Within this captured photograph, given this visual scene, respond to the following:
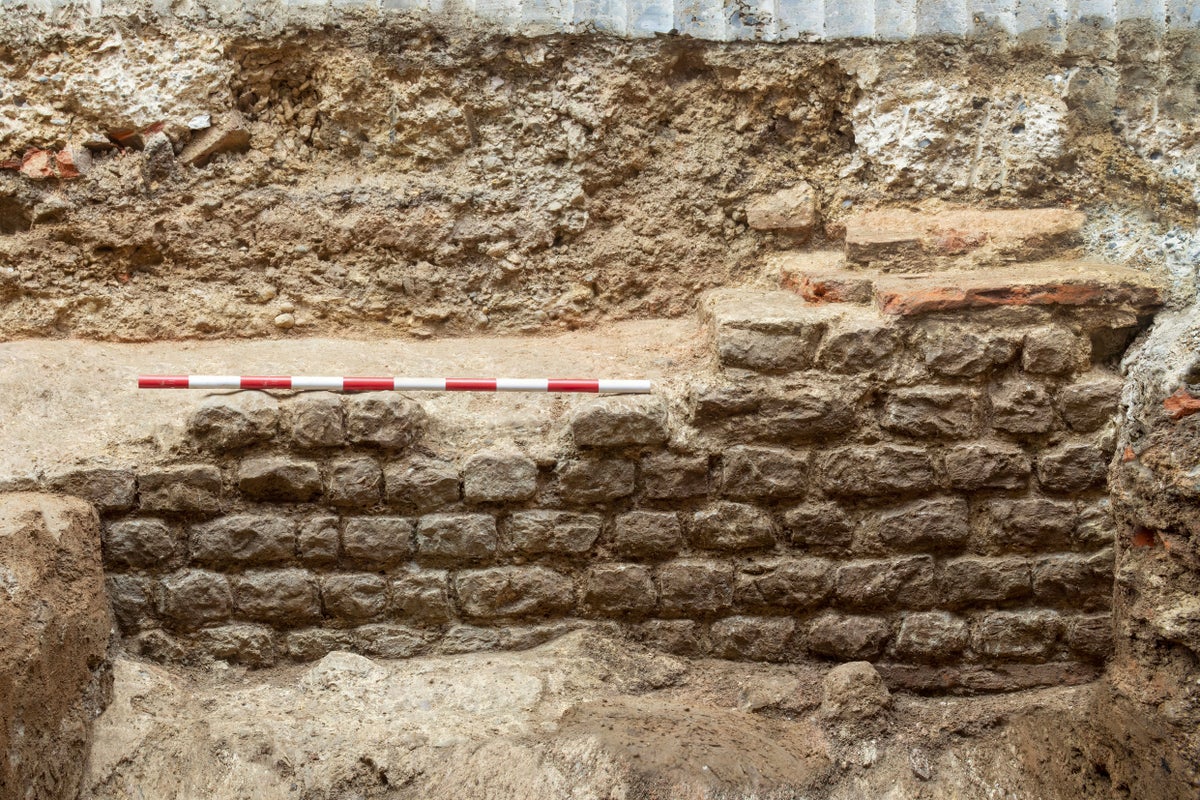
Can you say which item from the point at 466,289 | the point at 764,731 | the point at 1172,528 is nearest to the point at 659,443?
the point at 764,731

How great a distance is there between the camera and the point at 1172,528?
8.93 feet

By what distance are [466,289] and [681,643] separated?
1479mm

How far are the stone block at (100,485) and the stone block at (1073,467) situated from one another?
2646 mm

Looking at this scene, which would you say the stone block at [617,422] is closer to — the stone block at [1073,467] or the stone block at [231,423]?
the stone block at [231,423]

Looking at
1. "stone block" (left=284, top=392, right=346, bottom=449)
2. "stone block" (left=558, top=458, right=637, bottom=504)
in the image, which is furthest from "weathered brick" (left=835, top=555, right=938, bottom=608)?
"stone block" (left=284, top=392, right=346, bottom=449)

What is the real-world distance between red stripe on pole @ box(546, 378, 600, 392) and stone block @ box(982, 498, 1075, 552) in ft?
4.00

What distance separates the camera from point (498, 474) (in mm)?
3432

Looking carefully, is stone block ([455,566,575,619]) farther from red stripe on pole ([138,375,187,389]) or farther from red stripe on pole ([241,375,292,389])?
red stripe on pole ([138,375,187,389])

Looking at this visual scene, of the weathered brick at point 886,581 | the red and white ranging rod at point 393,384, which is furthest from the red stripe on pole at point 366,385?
the weathered brick at point 886,581

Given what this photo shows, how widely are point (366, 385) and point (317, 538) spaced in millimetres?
469

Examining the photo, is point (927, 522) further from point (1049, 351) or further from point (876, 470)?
point (1049, 351)

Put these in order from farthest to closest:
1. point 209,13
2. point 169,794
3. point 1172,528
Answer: point 209,13, point 169,794, point 1172,528

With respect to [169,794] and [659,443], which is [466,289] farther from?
[169,794]

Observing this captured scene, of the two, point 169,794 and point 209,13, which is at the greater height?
point 209,13
